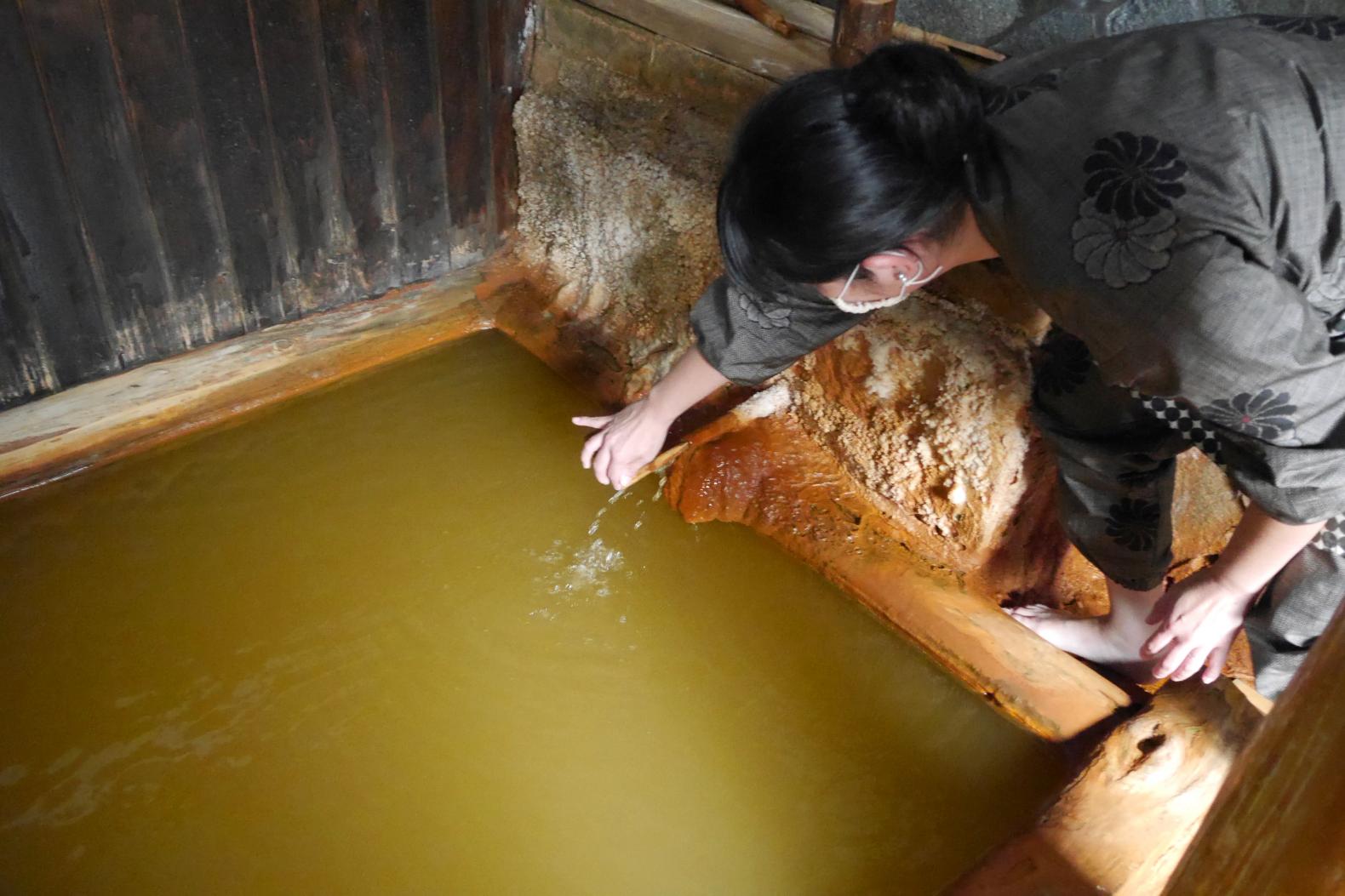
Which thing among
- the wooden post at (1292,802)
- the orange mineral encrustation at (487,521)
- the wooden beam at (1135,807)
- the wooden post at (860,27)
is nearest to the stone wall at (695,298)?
the orange mineral encrustation at (487,521)

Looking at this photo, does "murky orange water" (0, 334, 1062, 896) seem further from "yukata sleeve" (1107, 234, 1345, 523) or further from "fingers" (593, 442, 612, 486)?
"yukata sleeve" (1107, 234, 1345, 523)

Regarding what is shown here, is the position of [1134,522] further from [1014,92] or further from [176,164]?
[176,164]

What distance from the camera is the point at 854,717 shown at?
186cm

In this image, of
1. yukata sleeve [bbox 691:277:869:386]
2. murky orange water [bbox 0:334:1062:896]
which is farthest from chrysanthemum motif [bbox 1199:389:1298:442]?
murky orange water [bbox 0:334:1062:896]

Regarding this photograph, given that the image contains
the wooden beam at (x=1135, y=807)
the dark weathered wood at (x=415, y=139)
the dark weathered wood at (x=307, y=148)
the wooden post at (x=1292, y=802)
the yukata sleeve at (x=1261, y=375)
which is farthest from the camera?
the dark weathered wood at (x=415, y=139)

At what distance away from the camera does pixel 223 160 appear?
7.00ft

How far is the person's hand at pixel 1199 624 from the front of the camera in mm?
1505

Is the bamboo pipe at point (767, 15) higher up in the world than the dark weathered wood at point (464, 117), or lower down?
higher up

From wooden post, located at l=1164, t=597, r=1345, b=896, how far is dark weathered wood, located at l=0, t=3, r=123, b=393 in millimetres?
2165

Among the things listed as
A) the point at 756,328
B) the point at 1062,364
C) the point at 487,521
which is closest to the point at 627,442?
the point at 756,328

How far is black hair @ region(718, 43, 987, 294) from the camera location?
1.13m

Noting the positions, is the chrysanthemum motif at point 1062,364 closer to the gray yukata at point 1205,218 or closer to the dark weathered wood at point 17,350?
the gray yukata at point 1205,218

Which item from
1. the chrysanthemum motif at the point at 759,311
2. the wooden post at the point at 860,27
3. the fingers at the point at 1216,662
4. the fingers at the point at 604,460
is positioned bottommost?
the fingers at the point at 1216,662

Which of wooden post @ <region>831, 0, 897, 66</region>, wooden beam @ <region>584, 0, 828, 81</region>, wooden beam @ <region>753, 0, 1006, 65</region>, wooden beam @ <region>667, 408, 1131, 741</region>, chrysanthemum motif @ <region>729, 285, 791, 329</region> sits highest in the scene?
wooden post @ <region>831, 0, 897, 66</region>
